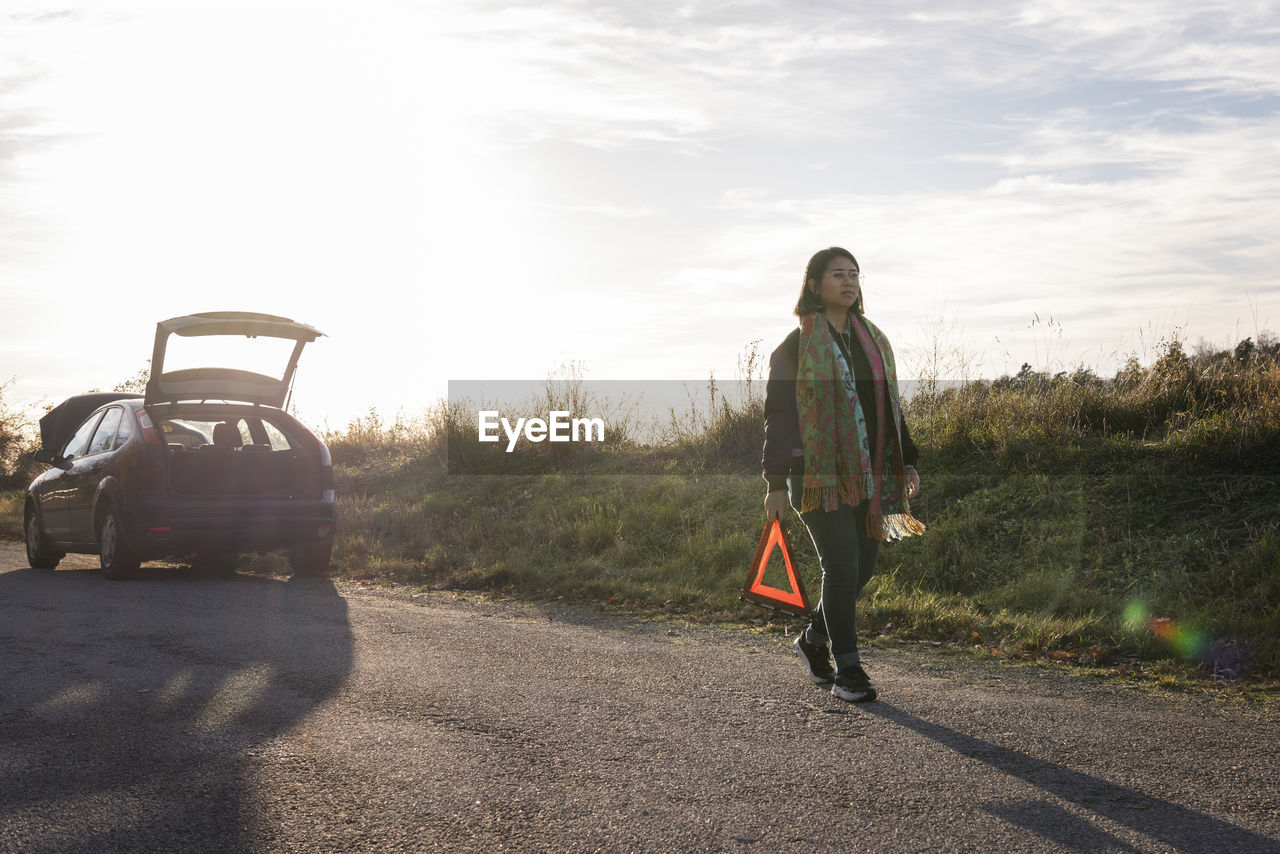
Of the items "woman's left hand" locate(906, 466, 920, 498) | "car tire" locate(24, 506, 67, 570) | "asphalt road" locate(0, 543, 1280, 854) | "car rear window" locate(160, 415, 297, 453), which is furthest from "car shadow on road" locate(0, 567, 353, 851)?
"woman's left hand" locate(906, 466, 920, 498)

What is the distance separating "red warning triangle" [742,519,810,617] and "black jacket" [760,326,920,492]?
1.11 ft

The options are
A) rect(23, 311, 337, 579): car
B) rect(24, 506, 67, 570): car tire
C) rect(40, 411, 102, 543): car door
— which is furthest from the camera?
rect(24, 506, 67, 570): car tire

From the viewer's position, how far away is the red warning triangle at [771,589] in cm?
535

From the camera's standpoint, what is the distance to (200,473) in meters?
9.27

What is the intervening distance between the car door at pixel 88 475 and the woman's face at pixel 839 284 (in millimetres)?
7166

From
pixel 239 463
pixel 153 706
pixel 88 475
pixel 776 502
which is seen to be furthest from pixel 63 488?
pixel 776 502

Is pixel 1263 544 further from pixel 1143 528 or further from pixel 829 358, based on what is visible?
pixel 829 358

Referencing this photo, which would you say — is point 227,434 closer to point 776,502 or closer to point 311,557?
point 311,557

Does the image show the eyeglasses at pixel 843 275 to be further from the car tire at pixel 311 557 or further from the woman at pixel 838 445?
the car tire at pixel 311 557

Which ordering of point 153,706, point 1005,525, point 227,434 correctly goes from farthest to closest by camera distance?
point 227,434 → point 1005,525 → point 153,706

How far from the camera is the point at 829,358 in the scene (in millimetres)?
4875

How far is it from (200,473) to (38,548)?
2.93 metres

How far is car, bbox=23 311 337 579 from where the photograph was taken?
8.99 metres

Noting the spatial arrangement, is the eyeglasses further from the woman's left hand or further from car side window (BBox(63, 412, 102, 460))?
car side window (BBox(63, 412, 102, 460))
